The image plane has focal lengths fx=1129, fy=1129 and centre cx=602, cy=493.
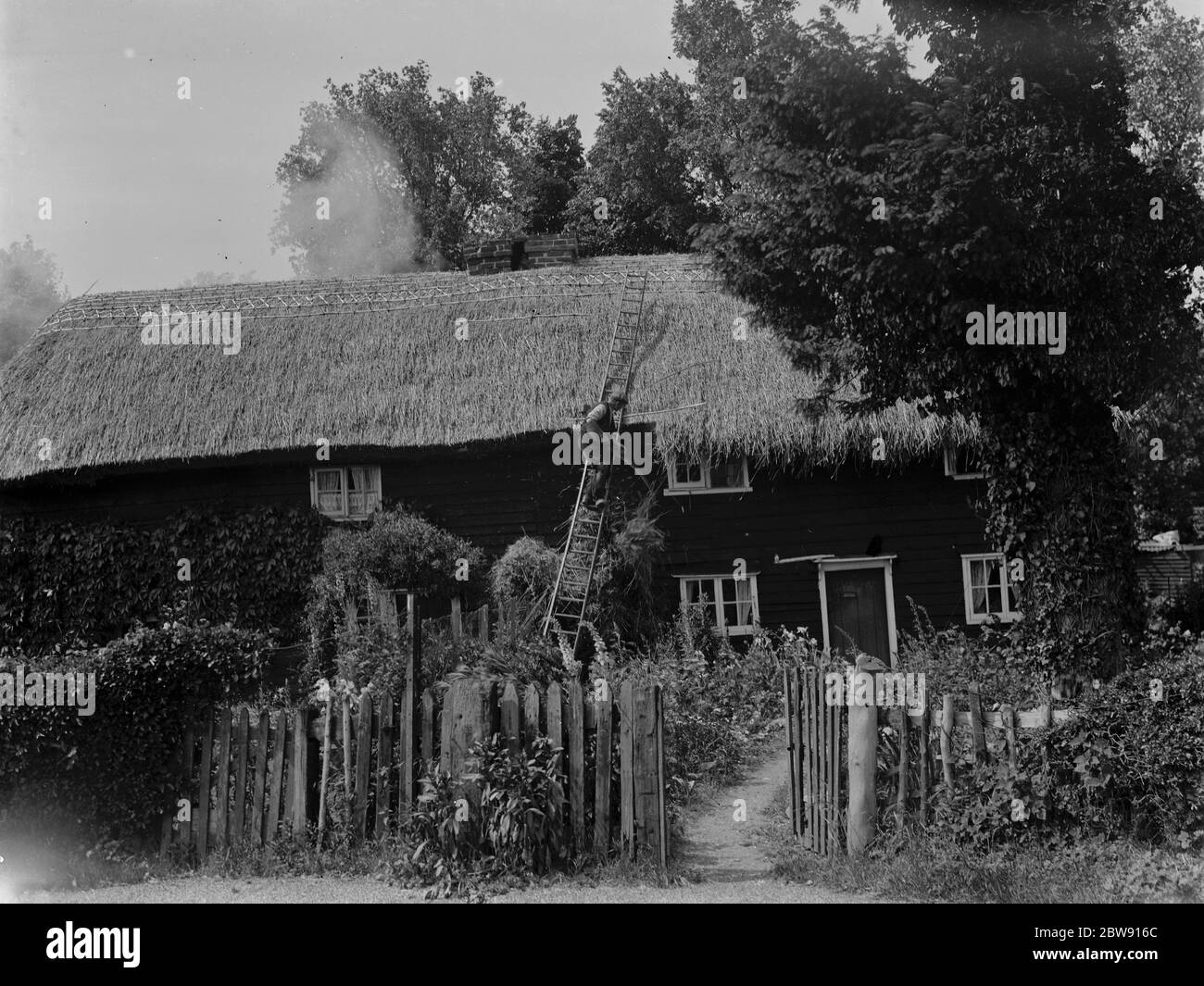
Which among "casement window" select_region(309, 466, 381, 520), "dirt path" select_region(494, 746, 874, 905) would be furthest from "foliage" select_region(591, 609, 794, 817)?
"casement window" select_region(309, 466, 381, 520)

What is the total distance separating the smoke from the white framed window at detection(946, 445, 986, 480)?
19.5m

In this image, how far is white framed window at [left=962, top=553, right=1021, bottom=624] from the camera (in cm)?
1609

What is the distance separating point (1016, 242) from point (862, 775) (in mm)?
5047

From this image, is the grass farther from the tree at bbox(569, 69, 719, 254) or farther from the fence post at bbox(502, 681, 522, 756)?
the tree at bbox(569, 69, 719, 254)

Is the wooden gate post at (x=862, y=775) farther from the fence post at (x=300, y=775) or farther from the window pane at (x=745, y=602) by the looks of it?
the window pane at (x=745, y=602)

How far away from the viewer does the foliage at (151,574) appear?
1605 cm

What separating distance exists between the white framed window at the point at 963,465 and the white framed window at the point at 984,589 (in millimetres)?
1153

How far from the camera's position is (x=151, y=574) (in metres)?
16.2

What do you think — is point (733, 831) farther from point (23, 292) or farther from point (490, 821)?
point (23, 292)

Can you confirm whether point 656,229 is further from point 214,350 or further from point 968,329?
point 968,329

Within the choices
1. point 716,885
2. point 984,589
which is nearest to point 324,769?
point 716,885

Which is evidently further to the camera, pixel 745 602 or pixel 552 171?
pixel 552 171

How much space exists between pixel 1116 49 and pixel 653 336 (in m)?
8.29
